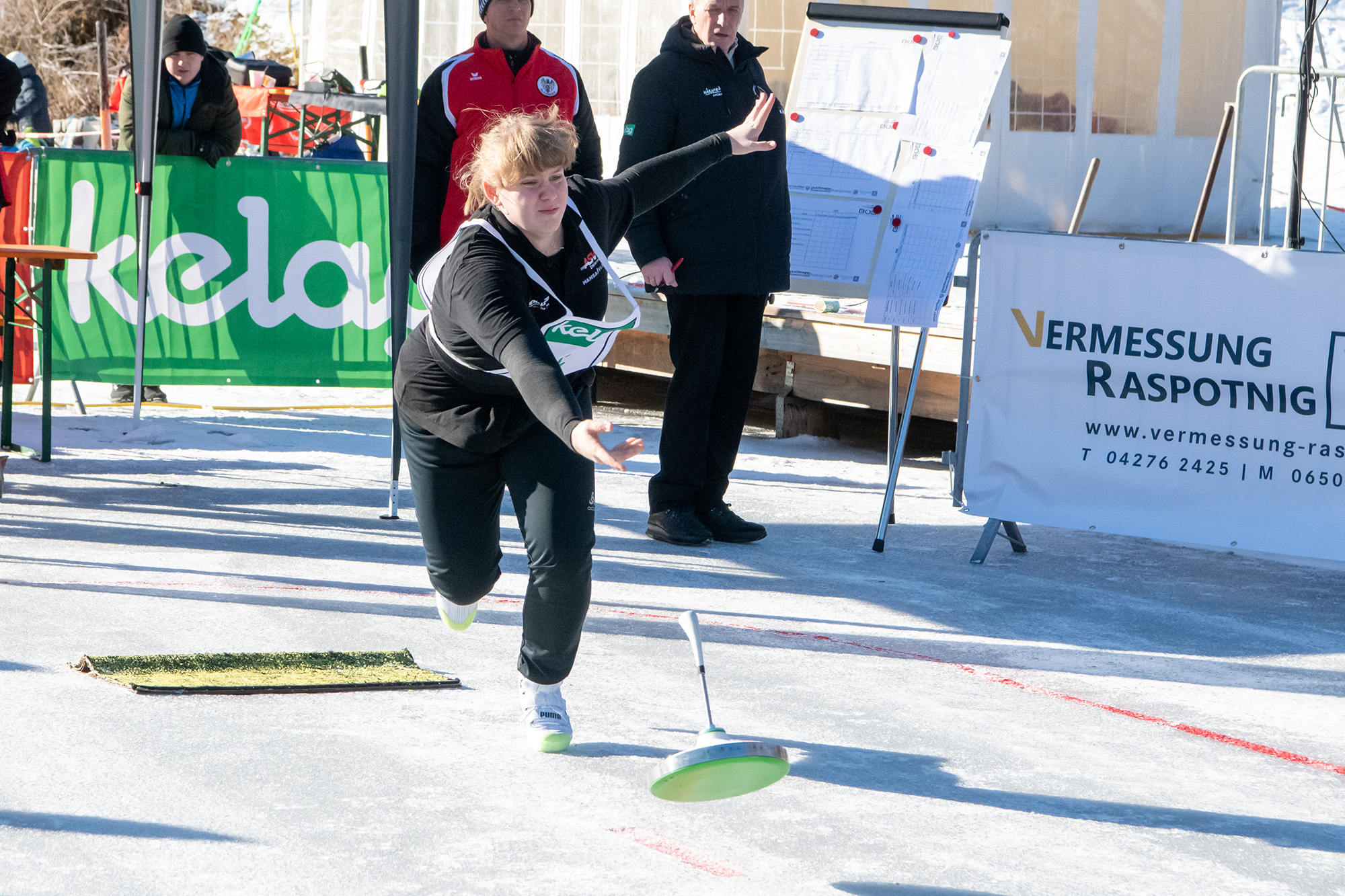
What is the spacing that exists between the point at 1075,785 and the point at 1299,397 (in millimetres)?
2427

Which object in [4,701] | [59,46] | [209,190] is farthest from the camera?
[59,46]

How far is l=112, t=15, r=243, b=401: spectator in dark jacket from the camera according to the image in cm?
826

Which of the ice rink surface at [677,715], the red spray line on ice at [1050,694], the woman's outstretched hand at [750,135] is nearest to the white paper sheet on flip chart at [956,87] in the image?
the ice rink surface at [677,715]

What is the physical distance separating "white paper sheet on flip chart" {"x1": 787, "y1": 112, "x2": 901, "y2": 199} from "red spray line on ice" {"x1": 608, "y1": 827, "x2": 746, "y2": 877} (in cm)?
368

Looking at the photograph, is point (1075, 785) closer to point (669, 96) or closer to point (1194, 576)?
point (1194, 576)

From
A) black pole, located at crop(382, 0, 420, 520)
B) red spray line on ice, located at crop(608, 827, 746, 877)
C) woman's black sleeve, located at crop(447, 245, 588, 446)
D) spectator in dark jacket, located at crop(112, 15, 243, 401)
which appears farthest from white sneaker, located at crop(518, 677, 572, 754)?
spectator in dark jacket, located at crop(112, 15, 243, 401)

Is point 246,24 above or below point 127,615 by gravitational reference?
above

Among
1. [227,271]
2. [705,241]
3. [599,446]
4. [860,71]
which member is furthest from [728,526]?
[227,271]

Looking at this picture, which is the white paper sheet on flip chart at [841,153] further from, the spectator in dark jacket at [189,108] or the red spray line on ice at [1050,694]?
the spectator in dark jacket at [189,108]

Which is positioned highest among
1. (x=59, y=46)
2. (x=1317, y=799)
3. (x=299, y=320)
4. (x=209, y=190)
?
(x=59, y=46)

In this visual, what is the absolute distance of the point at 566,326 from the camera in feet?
11.1

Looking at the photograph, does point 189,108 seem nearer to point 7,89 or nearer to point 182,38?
point 182,38

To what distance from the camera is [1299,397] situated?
532cm

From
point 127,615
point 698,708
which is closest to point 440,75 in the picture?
point 127,615
